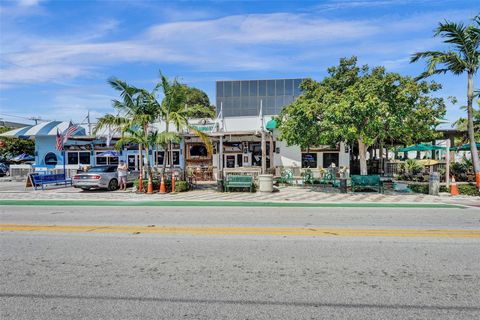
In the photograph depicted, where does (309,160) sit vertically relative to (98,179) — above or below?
above

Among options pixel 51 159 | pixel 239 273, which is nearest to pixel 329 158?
pixel 239 273

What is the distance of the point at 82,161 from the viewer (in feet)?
98.4

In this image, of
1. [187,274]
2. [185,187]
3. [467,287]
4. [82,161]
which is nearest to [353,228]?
[467,287]

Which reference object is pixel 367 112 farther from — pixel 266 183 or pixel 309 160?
pixel 309 160

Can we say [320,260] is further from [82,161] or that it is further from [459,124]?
[82,161]

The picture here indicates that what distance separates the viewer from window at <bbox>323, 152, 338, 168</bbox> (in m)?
25.5

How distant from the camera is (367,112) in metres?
14.5

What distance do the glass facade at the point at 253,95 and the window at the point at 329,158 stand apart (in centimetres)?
1925

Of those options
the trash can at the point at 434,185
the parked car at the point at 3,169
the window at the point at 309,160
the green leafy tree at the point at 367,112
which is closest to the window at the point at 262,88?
the window at the point at 309,160

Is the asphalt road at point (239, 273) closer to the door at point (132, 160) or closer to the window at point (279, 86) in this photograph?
the door at point (132, 160)

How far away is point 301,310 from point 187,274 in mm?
1943

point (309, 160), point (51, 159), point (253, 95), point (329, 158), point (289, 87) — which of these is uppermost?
point (289, 87)

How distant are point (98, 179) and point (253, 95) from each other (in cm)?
3031

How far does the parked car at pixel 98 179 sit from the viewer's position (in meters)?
18.9
